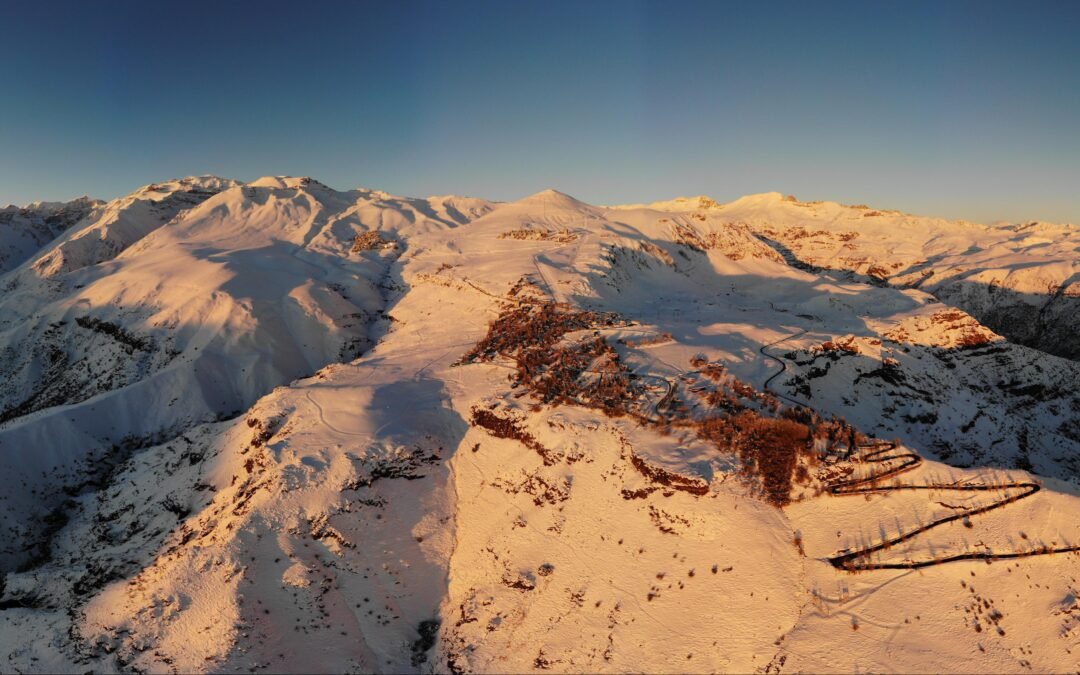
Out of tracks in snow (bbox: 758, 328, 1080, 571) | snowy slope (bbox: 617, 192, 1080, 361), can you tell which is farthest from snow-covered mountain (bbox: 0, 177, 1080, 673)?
snowy slope (bbox: 617, 192, 1080, 361)

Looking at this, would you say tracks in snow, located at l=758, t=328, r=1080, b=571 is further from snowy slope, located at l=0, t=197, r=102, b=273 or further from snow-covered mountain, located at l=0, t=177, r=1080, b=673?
snowy slope, located at l=0, t=197, r=102, b=273

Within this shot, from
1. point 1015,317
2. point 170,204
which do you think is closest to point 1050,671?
point 1015,317

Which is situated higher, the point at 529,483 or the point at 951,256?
the point at 951,256

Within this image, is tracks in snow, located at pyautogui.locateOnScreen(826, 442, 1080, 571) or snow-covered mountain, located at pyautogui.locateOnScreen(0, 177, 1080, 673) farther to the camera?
snow-covered mountain, located at pyautogui.locateOnScreen(0, 177, 1080, 673)

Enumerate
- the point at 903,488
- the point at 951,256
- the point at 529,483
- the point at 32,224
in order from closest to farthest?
the point at 903,488, the point at 529,483, the point at 951,256, the point at 32,224

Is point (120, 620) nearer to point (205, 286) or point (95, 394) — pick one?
point (95, 394)

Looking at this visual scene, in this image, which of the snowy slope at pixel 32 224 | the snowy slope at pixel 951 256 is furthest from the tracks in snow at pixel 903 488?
the snowy slope at pixel 32 224

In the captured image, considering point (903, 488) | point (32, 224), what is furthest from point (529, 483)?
point (32, 224)

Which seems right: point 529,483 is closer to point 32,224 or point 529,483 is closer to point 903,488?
point 903,488
